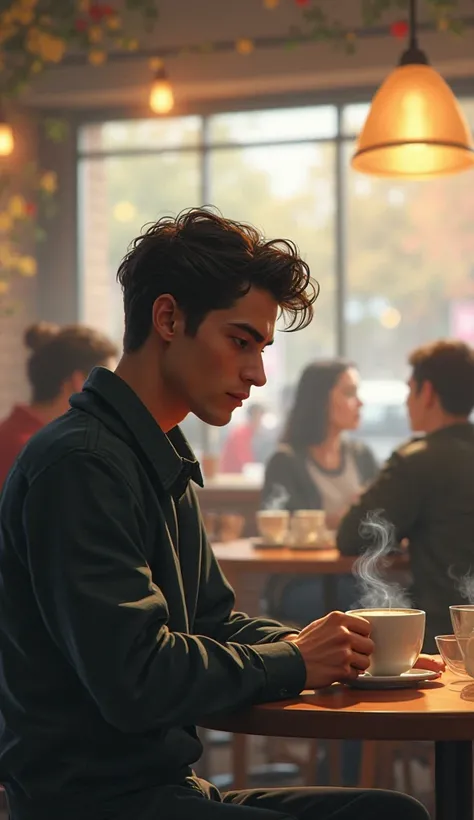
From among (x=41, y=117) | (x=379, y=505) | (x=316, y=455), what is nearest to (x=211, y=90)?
(x=41, y=117)

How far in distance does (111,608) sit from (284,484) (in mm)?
3684

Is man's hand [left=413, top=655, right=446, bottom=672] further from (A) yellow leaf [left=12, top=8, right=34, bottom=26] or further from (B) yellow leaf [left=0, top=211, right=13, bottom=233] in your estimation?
(B) yellow leaf [left=0, top=211, right=13, bottom=233]

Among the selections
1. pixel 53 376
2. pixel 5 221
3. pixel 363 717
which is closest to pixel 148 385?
pixel 363 717

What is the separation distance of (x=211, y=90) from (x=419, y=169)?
3.25m

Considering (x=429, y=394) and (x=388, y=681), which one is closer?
(x=388, y=681)

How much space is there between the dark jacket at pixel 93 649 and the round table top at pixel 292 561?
2.25m

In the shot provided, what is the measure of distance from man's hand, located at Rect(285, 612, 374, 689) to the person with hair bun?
2.55 m

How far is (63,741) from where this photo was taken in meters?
1.55

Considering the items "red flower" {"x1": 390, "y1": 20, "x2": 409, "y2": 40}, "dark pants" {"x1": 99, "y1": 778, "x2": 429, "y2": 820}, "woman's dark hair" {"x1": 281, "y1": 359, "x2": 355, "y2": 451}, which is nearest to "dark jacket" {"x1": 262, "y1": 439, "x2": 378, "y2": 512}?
"woman's dark hair" {"x1": 281, "y1": 359, "x2": 355, "y2": 451}

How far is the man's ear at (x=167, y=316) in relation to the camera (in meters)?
1.75

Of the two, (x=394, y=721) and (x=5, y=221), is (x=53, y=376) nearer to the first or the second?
(x=5, y=221)

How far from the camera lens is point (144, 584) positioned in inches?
60.5

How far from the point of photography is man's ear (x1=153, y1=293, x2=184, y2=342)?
1747 mm

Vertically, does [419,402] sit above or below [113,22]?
below
